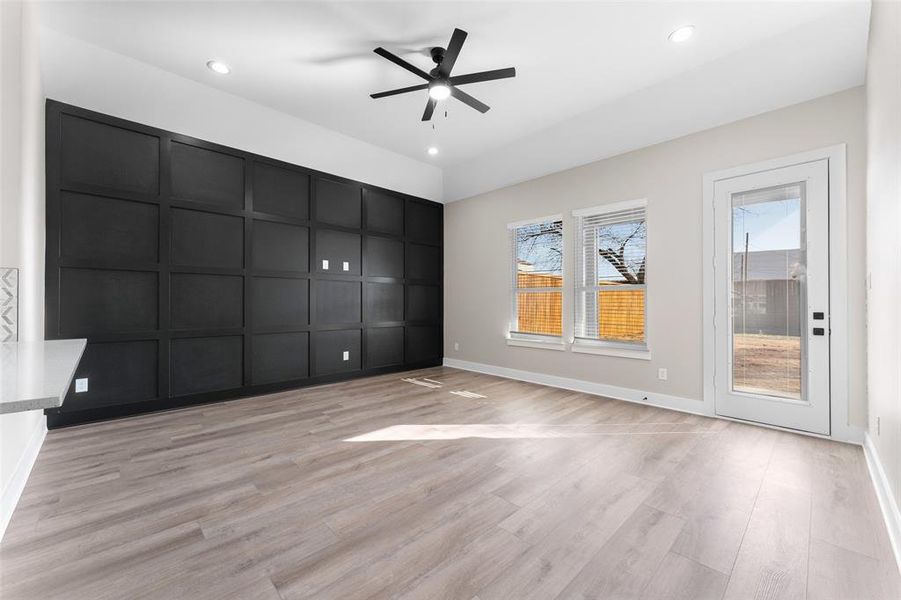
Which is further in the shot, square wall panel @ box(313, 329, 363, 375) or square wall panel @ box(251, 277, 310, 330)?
square wall panel @ box(313, 329, 363, 375)

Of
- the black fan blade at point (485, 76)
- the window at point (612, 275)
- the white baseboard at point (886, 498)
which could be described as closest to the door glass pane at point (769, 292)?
the white baseboard at point (886, 498)

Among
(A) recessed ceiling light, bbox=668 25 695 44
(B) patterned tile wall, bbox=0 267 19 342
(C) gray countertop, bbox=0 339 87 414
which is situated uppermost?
(A) recessed ceiling light, bbox=668 25 695 44

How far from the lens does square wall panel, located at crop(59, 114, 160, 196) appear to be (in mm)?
3281

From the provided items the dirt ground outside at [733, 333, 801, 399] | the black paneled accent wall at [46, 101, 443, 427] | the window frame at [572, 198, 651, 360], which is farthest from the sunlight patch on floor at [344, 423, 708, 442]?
the black paneled accent wall at [46, 101, 443, 427]

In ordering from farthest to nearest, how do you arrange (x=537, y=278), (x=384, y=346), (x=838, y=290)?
(x=384, y=346) < (x=537, y=278) < (x=838, y=290)

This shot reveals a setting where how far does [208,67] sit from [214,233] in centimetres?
161

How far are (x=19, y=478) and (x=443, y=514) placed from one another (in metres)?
2.46

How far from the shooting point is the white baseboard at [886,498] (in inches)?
65.7

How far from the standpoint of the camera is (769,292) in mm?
3338

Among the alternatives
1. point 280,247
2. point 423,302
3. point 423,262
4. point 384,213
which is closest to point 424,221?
point 423,262

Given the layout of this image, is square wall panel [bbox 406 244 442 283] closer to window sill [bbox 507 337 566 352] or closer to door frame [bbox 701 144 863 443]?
window sill [bbox 507 337 566 352]

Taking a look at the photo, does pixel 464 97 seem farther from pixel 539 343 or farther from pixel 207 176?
pixel 539 343

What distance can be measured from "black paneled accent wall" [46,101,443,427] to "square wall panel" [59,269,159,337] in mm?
11

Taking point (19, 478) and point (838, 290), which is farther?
point (838, 290)
